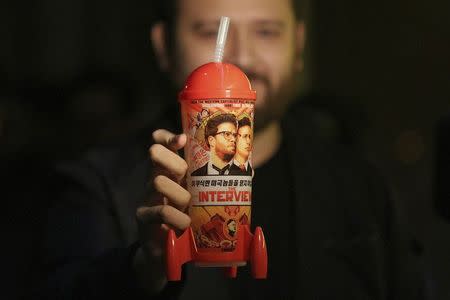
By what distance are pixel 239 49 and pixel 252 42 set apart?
0.10ft

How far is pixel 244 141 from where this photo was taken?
3.52 feet

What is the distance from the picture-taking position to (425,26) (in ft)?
11.3

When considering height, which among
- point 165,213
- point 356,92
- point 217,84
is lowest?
point 356,92

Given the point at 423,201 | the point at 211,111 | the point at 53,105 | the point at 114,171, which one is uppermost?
the point at 211,111

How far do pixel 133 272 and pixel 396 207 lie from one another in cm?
56

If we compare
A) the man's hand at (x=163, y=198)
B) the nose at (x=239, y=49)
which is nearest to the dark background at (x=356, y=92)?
the nose at (x=239, y=49)

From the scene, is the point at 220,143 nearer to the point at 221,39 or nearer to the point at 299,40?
the point at 221,39

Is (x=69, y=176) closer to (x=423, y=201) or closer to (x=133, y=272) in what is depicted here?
(x=133, y=272)

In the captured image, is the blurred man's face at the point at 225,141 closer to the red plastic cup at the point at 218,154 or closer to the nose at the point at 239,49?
the red plastic cup at the point at 218,154

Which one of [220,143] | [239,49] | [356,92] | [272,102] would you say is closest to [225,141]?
[220,143]

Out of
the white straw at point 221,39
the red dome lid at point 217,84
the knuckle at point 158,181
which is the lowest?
the knuckle at point 158,181

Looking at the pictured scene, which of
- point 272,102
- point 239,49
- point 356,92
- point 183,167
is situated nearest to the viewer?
point 183,167

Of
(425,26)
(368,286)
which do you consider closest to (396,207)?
(368,286)

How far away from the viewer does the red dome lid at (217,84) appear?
1.07 meters
